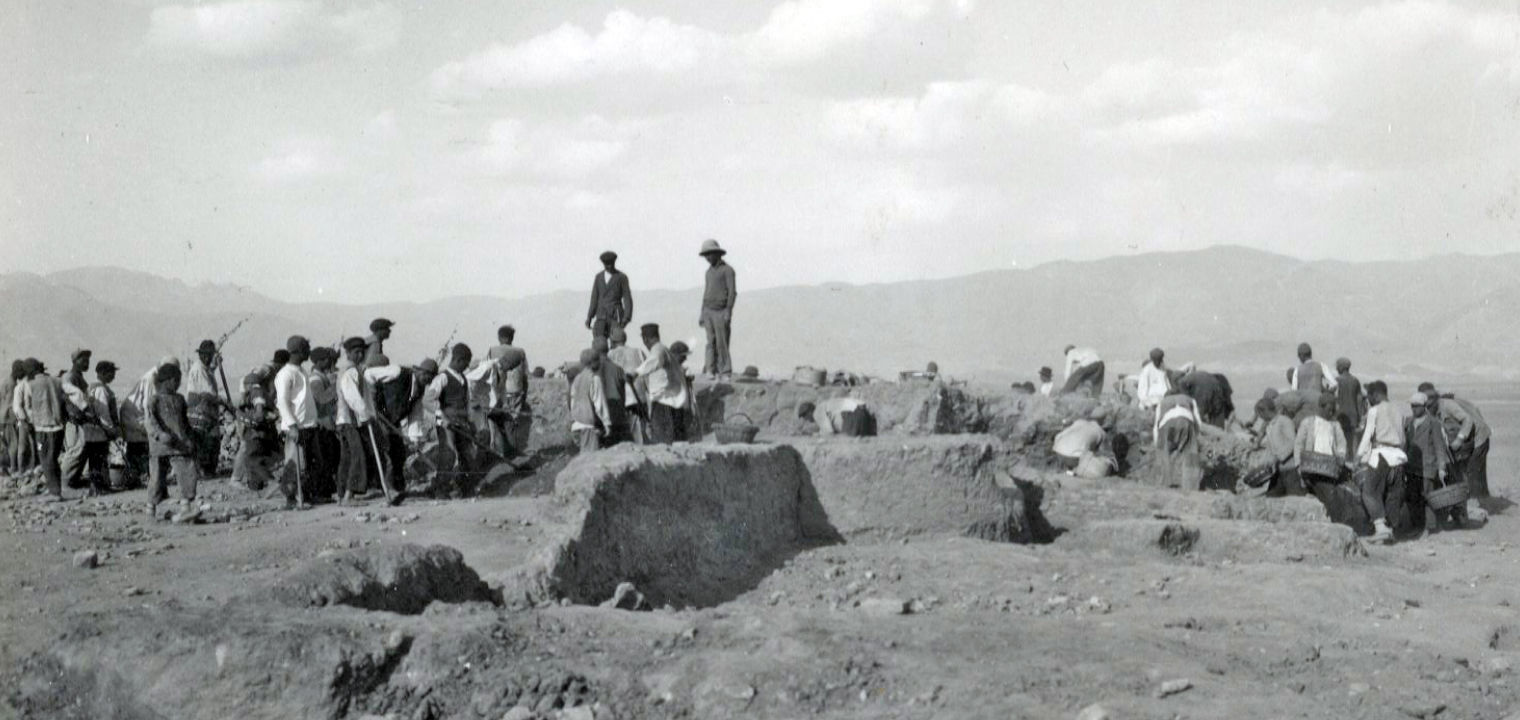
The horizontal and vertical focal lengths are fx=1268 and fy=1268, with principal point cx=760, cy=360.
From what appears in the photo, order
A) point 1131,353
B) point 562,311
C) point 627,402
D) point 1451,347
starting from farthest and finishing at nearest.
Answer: point 562,311
point 1131,353
point 1451,347
point 627,402

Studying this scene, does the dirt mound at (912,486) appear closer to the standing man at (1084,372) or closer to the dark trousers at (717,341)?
the dark trousers at (717,341)

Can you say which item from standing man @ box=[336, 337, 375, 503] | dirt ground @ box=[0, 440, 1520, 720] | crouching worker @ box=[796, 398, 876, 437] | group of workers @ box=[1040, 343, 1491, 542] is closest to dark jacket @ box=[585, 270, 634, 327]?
crouching worker @ box=[796, 398, 876, 437]

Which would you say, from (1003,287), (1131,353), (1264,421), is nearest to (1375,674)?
(1264,421)

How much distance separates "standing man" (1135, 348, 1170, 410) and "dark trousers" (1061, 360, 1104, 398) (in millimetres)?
1518

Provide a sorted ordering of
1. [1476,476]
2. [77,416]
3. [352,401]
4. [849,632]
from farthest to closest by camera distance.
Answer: [1476,476]
[77,416]
[352,401]
[849,632]

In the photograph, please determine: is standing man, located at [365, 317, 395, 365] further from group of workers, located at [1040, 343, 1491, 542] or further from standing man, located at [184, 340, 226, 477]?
group of workers, located at [1040, 343, 1491, 542]

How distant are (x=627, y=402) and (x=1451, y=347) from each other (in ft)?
165

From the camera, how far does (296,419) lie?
31.6 feet

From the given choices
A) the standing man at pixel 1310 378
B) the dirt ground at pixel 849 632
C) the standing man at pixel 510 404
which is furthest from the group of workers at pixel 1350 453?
the standing man at pixel 510 404

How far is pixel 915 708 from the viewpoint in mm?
4906

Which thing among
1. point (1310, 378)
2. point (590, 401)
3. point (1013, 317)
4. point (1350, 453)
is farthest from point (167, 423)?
point (1013, 317)

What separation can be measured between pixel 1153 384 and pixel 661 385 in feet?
17.7

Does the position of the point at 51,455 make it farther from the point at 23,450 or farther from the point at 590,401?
the point at 590,401

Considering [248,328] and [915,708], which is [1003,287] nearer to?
[248,328]
